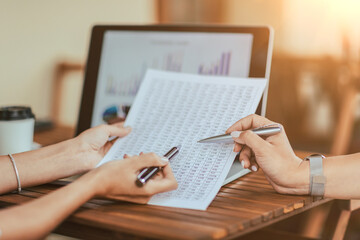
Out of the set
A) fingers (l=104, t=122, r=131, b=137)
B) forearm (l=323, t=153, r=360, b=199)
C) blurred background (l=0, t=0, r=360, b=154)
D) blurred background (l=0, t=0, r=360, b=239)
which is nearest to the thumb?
forearm (l=323, t=153, r=360, b=199)

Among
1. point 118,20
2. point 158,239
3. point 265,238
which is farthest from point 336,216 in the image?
point 118,20

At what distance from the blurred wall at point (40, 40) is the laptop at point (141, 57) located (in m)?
1.11

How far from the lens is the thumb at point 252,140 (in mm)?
739

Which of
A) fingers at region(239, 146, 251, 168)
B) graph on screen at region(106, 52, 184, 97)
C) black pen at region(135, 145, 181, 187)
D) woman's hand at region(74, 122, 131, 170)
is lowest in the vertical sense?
woman's hand at region(74, 122, 131, 170)

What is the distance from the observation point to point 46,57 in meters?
2.39

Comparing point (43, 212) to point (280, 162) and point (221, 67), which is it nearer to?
point (280, 162)

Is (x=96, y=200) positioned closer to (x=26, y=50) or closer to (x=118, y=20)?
(x=26, y=50)

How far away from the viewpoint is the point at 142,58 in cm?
113

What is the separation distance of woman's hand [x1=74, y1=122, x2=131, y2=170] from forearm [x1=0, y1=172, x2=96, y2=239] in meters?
0.21

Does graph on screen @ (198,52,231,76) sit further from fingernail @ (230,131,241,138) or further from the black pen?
the black pen

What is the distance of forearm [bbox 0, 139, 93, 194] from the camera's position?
0.77 meters

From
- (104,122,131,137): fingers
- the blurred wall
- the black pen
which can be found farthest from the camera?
the blurred wall

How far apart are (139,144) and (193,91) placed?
0.54 feet

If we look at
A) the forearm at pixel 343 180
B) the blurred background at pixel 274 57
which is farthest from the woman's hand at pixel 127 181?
the blurred background at pixel 274 57
